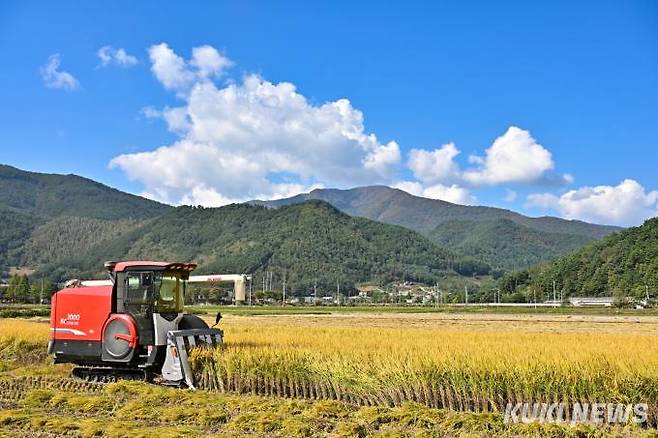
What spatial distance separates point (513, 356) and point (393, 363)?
2.19 metres

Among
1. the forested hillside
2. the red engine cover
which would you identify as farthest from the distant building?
the red engine cover

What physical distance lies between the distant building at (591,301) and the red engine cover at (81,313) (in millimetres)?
124047

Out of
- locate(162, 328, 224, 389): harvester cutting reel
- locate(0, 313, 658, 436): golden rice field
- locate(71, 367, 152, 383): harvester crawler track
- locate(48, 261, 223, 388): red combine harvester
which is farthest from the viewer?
locate(71, 367, 152, 383): harvester crawler track

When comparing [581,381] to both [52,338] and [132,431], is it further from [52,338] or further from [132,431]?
[52,338]

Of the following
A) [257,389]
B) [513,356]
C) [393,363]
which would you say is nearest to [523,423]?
[513,356]

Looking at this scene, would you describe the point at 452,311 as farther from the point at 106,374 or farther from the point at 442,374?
the point at 442,374

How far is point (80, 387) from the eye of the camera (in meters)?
13.0

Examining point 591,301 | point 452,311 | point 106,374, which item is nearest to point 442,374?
point 106,374

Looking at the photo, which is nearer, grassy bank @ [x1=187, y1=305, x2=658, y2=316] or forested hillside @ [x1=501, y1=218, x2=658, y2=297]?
grassy bank @ [x1=187, y1=305, x2=658, y2=316]

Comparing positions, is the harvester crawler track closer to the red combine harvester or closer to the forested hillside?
the red combine harvester

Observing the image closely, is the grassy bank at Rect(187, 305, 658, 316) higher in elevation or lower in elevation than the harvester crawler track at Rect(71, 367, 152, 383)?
lower

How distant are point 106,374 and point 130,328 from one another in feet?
4.75

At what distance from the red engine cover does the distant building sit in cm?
12405

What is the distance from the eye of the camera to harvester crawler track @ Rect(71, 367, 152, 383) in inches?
521
